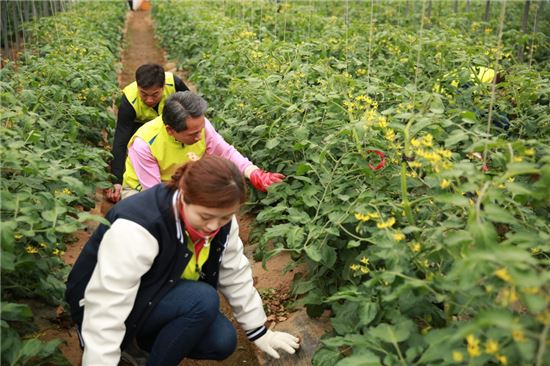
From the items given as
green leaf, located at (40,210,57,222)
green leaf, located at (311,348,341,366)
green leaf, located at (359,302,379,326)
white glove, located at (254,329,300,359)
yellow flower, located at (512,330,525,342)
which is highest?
yellow flower, located at (512,330,525,342)

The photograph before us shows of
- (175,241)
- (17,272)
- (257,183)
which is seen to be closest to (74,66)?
(257,183)

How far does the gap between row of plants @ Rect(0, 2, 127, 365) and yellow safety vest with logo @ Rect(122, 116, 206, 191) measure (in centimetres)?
15

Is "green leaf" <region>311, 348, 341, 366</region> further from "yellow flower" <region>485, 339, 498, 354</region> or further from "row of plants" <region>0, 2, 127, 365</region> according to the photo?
"row of plants" <region>0, 2, 127, 365</region>

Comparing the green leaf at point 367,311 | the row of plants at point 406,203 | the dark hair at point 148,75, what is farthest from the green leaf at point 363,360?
the dark hair at point 148,75

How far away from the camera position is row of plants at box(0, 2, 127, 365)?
1827 millimetres

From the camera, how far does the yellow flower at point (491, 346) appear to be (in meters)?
1.29

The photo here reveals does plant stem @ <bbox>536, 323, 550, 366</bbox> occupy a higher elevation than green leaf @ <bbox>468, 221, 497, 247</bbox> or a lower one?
lower

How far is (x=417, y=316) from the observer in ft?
6.10

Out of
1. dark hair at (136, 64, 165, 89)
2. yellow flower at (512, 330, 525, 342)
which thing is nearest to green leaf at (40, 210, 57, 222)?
yellow flower at (512, 330, 525, 342)

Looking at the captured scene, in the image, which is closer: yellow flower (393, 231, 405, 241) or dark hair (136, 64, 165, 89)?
yellow flower (393, 231, 405, 241)

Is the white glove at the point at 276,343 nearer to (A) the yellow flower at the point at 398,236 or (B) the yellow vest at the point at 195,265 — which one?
(B) the yellow vest at the point at 195,265

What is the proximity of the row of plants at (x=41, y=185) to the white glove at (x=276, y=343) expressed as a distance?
725 millimetres

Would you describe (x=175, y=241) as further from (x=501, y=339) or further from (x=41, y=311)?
(x=501, y=339)

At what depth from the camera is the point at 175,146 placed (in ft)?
9.68
